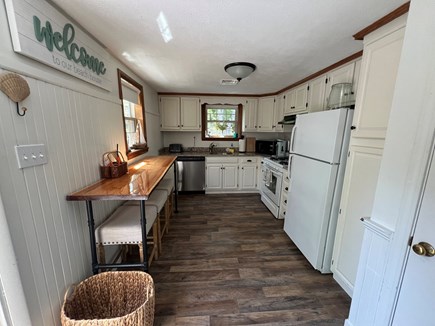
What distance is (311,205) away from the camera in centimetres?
192

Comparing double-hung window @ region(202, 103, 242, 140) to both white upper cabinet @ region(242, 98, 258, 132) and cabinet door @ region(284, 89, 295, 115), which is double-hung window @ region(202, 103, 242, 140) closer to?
white upper cabinet @ region(242, 98, 258, 132)

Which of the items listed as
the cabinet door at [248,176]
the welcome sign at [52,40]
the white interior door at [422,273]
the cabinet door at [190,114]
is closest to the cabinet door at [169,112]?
the cabinet door at [190,114]

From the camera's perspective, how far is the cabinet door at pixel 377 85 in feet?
4.11

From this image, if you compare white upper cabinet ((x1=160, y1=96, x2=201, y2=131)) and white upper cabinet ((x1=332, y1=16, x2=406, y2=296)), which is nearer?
white upper cabinet ((x1=332, y1=16, x2=406, y2=296))

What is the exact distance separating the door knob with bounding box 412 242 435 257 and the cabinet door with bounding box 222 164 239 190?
3.21m

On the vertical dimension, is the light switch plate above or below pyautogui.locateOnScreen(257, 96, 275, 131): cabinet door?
below

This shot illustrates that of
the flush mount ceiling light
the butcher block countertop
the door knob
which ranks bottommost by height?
the door knob

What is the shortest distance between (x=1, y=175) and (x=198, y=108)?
11.6 ft

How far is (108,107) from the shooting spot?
1851 mm

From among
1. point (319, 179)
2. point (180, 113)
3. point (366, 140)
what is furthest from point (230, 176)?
point (366, 140)

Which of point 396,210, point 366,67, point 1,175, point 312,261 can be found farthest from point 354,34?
point 1,175

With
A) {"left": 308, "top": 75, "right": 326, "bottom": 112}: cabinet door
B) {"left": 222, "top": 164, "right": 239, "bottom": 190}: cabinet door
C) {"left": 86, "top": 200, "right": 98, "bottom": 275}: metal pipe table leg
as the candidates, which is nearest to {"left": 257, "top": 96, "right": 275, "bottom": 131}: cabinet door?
{"left": 222, "top": 164, "right": 239, "bottom": 190}: cabinet door

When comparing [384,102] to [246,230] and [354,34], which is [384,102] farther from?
[246,230]

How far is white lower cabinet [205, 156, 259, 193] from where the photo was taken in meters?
3.94
